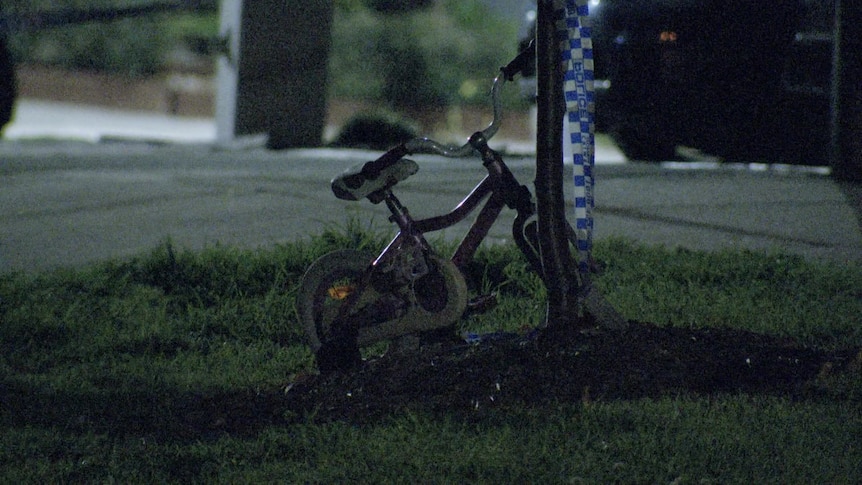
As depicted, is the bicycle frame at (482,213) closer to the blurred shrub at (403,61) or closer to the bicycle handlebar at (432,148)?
the bicycle handlebar at (432,148)

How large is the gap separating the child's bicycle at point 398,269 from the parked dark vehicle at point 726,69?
565 centimetres

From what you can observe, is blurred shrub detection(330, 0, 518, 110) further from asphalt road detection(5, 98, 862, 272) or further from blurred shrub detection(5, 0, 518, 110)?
asphalt road detection(5, 98, 862, 272)

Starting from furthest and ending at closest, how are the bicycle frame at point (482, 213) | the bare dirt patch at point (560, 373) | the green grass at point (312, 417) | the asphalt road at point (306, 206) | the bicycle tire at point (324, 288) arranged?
1. the asphalt road at point (306, 206)
2. the bicycle tire at point (324, 288)
3. the bicycle frame at point (482, 213)
4. the bare dirt patch at point (560, 373)
5. the green grass at point (312, 417)

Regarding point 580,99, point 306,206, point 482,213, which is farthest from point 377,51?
point 580,99

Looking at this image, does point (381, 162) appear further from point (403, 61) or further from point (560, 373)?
point (403, 61)

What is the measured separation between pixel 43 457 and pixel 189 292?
2.28 meters

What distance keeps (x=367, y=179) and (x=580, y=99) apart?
926 mm

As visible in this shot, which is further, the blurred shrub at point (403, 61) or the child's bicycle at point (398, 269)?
the blurred shrub at point (403, 61)

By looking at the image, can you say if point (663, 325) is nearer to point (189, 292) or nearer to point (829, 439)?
point (829, 439)

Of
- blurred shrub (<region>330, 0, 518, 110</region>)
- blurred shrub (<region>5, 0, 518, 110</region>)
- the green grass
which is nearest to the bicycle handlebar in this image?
the green grass

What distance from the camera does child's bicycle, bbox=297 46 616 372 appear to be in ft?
15.7

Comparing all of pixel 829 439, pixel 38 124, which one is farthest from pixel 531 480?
pixel 38 124

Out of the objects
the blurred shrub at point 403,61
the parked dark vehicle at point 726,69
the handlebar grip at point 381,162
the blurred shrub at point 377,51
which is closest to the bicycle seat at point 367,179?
the handlebar grip at point 381,162

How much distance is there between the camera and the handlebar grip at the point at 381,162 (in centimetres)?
472
